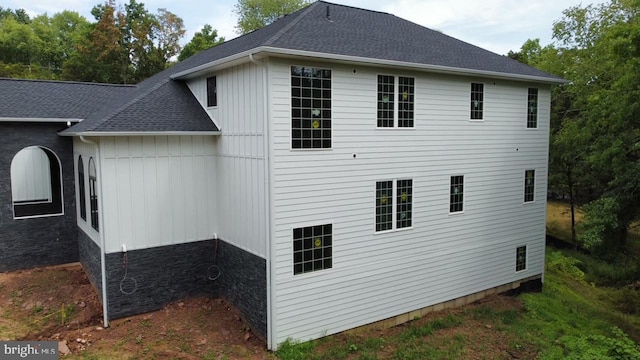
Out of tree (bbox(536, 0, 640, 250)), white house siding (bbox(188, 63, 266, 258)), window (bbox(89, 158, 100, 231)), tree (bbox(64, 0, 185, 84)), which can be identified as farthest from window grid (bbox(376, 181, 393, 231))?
tree (bbox(64, 0, 185, 84))

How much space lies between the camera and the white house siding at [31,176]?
1507cm

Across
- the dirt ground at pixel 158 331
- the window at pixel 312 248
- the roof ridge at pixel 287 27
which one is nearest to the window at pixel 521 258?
the dirt ground at pixel 158 331

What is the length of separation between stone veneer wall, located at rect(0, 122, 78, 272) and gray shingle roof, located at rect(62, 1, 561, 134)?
200cm

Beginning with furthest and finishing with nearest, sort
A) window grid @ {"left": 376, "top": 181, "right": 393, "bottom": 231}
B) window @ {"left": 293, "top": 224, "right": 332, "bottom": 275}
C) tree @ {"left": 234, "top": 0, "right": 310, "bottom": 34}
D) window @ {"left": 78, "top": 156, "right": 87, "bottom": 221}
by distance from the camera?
tree @ {"left": 234, "top": 0, "right": 310, "bottom": 34} < window @ {"left": 78, "top": 156, "right": 87, "bottom": 221} < window grid @ {"left": 376, "top": 181, "right": 393, "bottom": 231} < window @ {"left": 293, "top": 224, "right": 332, "bottom": 275}

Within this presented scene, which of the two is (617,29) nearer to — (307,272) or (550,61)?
(307,272)

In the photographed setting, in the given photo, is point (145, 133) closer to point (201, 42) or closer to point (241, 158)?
point (241, 158)

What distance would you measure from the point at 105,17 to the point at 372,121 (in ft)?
99.6

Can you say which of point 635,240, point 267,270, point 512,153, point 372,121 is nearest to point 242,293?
point 267,270

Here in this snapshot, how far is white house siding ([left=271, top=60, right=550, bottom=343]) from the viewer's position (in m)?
8.48

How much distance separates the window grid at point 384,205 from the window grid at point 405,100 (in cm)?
148

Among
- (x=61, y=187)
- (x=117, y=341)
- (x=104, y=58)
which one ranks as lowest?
(x=117, y=341)

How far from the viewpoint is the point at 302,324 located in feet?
28.4

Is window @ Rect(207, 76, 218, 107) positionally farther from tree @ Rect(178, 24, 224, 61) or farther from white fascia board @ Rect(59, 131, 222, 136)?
tree @ Rect(178, 24, 224, 61)

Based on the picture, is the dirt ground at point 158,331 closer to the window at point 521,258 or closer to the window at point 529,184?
the window at point 521,258
